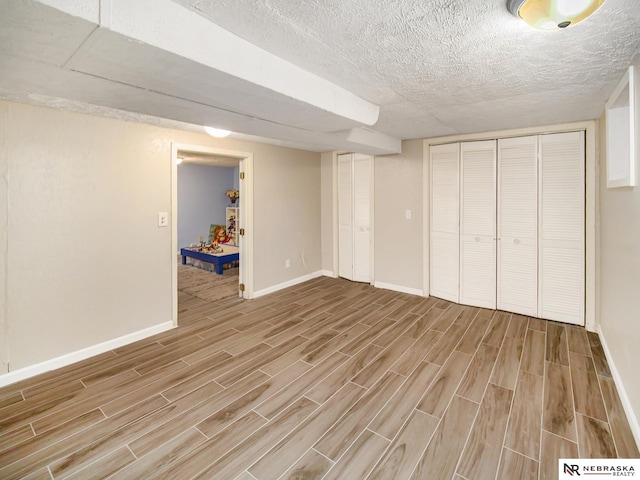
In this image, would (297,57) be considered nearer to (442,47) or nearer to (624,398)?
(442,47)

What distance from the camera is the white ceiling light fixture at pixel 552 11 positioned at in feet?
4.04

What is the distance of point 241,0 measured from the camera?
1273 millimetres

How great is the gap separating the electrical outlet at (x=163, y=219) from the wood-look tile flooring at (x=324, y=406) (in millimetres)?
1168

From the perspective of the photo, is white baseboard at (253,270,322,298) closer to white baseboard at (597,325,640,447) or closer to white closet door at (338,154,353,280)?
white closet door at (338,154,353,280)

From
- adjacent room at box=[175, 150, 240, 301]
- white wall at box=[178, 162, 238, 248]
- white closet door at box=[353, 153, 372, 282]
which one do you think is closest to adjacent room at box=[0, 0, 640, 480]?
white closet door at box=[353, 153, 372, 282]

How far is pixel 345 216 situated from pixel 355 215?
0.71 feet

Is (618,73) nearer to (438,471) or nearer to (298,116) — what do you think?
(298,116)

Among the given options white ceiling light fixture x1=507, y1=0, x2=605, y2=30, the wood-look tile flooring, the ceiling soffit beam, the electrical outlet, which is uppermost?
white ceiling light fixture x1=507, y1=0, x2=605, y2=30

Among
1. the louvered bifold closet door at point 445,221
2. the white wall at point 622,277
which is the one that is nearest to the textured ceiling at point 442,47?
the white wall at point 622,277

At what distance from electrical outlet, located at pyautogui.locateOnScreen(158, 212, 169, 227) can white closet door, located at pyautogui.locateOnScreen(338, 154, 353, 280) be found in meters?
2.81

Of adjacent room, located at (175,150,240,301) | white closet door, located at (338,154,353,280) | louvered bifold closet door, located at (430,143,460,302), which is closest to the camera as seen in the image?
louvered bifold closet door, located at (430,143,460,302)

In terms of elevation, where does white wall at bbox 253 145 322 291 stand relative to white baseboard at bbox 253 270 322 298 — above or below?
above

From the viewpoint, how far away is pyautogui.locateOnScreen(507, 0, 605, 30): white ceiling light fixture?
4.04ft

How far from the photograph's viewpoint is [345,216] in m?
5.24
